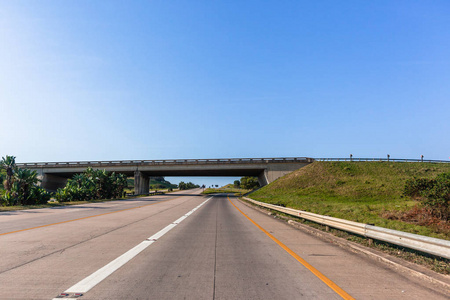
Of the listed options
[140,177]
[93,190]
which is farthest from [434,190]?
[140,177]

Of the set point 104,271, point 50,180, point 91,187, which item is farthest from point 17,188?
point 50,180

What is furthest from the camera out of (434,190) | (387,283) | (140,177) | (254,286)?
(140,177)

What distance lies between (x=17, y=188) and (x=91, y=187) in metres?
13.7

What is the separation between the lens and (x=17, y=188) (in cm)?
2775

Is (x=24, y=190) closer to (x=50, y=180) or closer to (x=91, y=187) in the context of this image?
(x=91, y=187)

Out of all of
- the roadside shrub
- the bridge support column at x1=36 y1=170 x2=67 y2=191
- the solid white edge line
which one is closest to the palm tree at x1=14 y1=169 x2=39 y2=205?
the solid white edge line

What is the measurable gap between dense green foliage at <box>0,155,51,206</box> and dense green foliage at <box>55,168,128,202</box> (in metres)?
6.27

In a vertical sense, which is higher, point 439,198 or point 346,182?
point 346,182

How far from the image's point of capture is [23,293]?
4371mm

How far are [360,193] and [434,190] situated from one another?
923 inches

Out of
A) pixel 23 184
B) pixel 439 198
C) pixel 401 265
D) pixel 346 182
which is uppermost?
pixel 23 184

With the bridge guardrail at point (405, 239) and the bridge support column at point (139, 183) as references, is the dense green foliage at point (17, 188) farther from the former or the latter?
the bridge support column at point (139, 183)

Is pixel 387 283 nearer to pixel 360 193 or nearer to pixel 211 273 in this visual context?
pixel 211 273

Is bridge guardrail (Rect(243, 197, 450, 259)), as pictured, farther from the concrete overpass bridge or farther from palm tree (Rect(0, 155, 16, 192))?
the concrete overpass bridge
